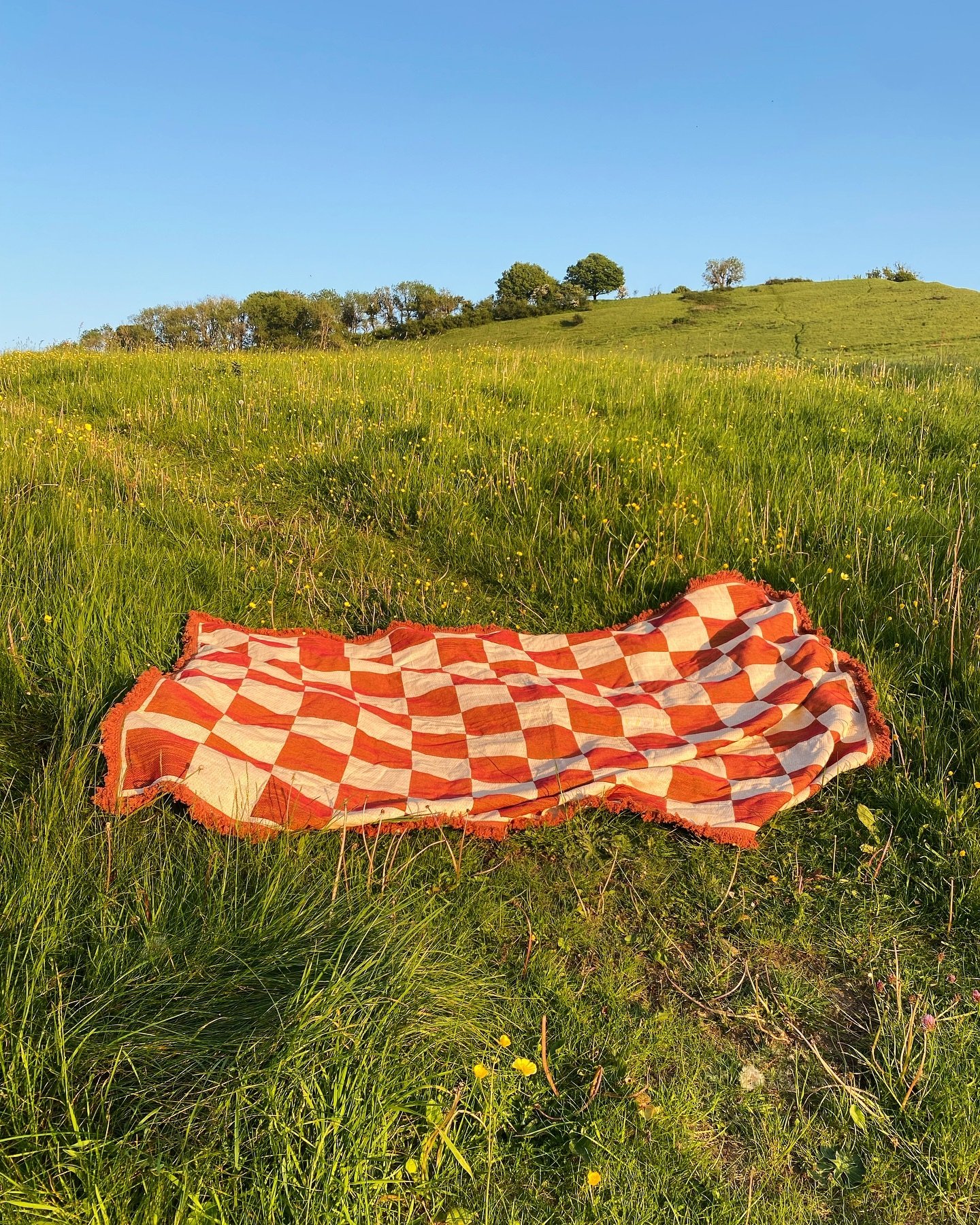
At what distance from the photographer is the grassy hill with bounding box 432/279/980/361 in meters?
17.6

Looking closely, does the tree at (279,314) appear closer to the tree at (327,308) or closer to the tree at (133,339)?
the tree at (327,308)

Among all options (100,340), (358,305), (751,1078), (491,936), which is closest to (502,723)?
(491,936)

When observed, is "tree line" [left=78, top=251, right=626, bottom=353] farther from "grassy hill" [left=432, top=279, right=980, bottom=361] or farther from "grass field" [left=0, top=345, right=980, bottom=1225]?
"grass field" [left=0, top=345, right=980, bottom=1225]

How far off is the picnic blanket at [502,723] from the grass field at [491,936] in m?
0.13

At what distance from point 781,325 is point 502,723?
21064 millimetres

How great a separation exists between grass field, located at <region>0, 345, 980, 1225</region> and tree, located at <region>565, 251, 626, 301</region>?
44873 millimetres

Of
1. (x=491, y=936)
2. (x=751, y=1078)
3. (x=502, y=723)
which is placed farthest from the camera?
(x=502, y=723)

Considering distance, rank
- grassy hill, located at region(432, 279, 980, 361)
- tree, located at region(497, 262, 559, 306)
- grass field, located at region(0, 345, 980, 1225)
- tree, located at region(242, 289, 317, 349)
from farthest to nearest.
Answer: tree, located at region(497, 262, 559, 306), tree, located at region(242, 289, 317, 349), grassy hill, located at region(432, 279, 980, 361), grass field, located at region(0, 345, 980, 1225)

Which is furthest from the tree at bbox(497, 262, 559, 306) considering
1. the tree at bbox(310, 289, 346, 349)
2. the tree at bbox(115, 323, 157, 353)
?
the tree at bbox(115, 323, 157, 353)

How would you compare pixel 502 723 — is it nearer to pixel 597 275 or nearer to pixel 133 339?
pixel 133 339

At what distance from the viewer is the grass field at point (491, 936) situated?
5.41 feet

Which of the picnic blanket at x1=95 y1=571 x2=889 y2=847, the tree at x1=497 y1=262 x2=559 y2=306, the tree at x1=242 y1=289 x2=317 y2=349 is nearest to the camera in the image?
the picnic blanket at x1=95 y1=571 x2=889 y2=847

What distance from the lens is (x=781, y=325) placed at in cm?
2131

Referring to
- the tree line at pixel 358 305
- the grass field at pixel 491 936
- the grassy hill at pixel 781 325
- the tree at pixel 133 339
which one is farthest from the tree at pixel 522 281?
the grass field at pixel 491 936
